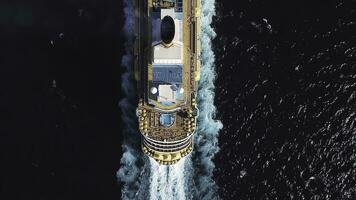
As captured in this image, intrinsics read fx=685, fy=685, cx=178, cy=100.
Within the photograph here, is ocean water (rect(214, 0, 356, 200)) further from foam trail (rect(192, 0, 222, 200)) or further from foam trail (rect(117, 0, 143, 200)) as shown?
foam trail (rect(117, 0, 143, 200))

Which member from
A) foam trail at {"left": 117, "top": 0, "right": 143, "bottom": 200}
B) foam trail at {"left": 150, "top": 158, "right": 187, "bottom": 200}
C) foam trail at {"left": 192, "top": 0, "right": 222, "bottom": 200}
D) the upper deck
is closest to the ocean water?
foam trail at {"left": 192, "top": 0, "right": 222, "bottom": 200}

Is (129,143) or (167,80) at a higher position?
(167,80)

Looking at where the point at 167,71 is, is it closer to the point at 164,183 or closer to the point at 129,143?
the point at 129,143

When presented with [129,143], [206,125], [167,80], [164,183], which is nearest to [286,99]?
[206,125]

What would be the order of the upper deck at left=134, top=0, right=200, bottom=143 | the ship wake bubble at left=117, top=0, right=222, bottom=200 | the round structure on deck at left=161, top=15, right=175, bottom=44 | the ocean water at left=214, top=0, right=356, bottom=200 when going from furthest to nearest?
the ocean water at left=214, top=0, right=356, bottom=200 → the ship wake bubble at left=117, top=0, right=222, bottom=200 → the upper deck at left=134, top=0, right=200, bottom=143 → the round structure on deck at left=161, top=15, right=175, bottom=44

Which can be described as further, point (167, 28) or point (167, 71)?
point (167, 28)

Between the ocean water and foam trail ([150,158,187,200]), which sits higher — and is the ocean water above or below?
above
